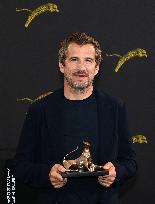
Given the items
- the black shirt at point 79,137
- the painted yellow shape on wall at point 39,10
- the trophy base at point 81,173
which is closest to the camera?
the trophy base at point 81,173

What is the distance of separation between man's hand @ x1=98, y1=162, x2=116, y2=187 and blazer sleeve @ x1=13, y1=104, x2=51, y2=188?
241mm

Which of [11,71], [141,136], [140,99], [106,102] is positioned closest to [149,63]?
[140,99]

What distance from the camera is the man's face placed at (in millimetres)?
1909

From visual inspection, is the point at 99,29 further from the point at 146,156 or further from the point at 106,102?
the point at 106,102

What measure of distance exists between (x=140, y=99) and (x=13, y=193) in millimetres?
1214

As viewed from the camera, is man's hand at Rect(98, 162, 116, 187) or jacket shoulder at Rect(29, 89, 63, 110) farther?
jacket shoulder at Rect(29, 89, 63, 110)

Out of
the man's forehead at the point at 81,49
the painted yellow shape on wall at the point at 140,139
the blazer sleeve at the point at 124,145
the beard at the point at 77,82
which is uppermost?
the man's forehead at the point at 81,49

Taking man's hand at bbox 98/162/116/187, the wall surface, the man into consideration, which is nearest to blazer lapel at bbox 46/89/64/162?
the man

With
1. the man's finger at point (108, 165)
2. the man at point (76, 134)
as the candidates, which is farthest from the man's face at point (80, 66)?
the man's finger at point (108, 165)

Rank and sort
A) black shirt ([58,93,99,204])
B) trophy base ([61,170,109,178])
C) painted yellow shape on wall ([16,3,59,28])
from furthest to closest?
painted yellow shape on wall ([16,3,59,28]) → black shirt ([58,93,99,204]) → trophy base ([61,170,109,178])

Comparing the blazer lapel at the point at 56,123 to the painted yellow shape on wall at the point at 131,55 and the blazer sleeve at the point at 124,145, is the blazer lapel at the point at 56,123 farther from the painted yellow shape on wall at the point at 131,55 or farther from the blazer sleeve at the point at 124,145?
the painted yellow shape on wall at the point at 131,55

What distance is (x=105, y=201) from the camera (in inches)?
74.7

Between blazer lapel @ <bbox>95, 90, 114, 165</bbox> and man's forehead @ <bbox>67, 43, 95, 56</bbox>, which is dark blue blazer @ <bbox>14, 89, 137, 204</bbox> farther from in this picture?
man's forehead @ <bbox>67, 43, 95, 56</bbox>

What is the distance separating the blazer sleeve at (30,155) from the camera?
1.88 m
